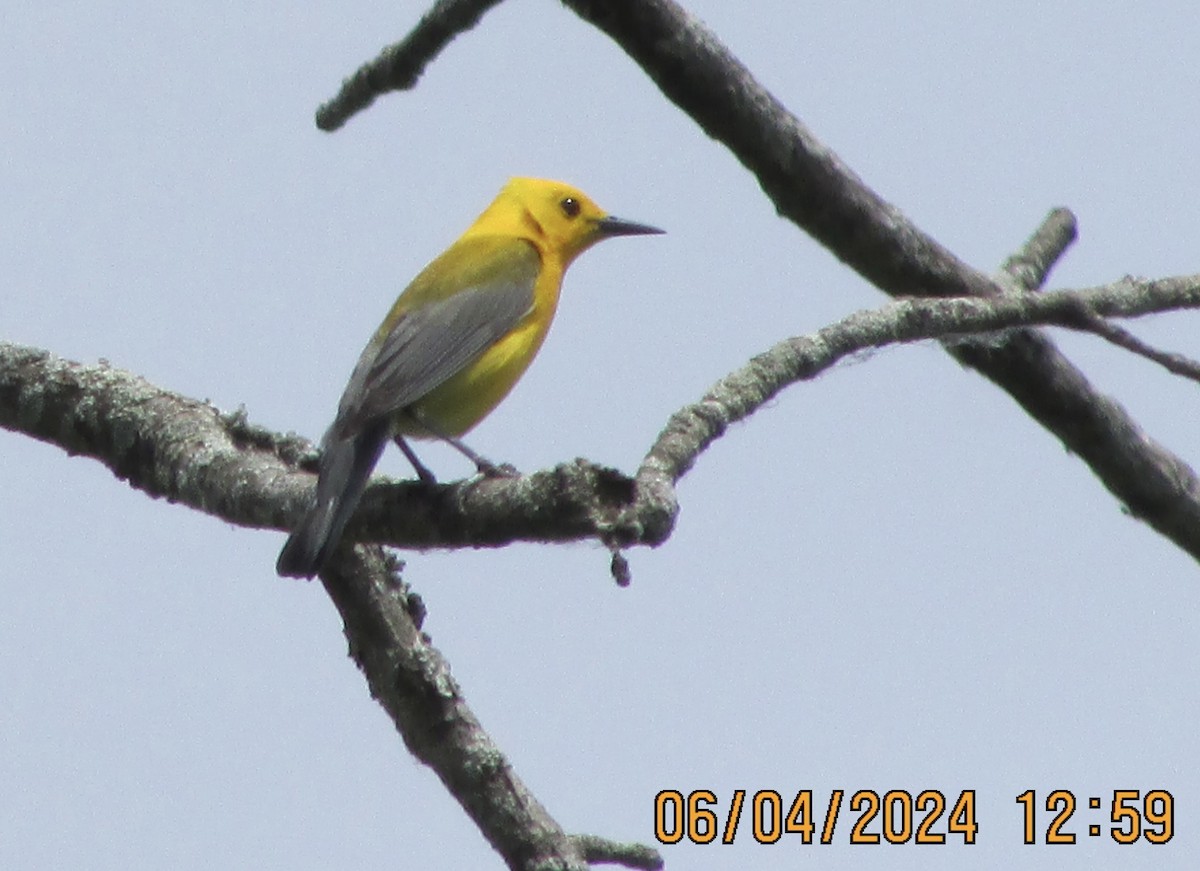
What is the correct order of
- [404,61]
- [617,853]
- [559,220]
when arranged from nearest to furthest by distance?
[617,853] < [404,61] < [559,220]

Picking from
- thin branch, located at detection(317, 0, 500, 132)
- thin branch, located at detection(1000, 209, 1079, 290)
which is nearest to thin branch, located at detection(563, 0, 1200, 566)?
thin branch, located at detection(1000, 209, 1079, 290)

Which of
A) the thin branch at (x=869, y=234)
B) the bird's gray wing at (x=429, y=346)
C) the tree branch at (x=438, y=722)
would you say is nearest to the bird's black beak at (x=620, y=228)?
the bird's gray wing at (x=429, y=346)

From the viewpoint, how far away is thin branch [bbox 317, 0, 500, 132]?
4.48m

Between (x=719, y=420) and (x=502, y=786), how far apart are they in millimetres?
1239

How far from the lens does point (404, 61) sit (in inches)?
181

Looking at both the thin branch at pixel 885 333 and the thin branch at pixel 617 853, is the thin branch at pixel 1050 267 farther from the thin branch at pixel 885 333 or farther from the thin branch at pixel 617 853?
the thin branch at pixel 617 853

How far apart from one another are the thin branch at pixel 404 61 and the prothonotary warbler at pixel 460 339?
83 centimetres

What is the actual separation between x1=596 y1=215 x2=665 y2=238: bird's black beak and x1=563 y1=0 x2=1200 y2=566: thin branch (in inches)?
98.5

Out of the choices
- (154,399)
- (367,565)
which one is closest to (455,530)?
(367,565)

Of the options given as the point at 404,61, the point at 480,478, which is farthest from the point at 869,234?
the point at 480,478

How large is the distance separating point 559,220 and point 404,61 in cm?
229

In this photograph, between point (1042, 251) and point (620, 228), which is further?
point (620, 228)

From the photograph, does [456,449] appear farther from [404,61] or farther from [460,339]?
[404,61]

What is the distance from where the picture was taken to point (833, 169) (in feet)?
14.4
